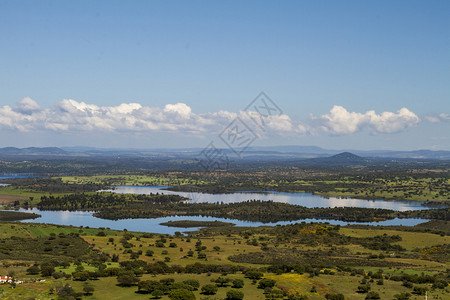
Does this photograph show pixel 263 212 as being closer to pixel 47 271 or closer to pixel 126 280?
pixel 126 280

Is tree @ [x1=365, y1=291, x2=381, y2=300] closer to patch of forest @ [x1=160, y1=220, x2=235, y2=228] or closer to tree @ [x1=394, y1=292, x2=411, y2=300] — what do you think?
tree @ [x1=394, y1=292, x2=411, y2=300]

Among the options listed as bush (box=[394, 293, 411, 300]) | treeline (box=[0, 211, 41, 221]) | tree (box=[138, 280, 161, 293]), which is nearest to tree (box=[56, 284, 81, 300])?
tree (box=[138, 280, 161, 293])

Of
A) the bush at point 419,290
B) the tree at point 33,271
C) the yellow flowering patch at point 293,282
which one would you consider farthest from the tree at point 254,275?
the tree at point 33,271

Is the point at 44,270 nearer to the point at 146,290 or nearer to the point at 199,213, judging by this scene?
the point at 146,290

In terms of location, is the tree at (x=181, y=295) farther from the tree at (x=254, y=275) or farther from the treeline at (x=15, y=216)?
the treeline at (x=15, y=216)

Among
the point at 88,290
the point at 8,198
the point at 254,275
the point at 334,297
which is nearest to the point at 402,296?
the point at 334,297

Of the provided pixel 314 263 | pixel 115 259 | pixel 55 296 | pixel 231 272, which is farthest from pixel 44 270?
pixel 314 263
